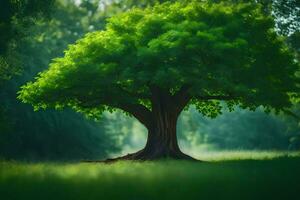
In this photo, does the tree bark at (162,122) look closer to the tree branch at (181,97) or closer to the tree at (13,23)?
the tree branch at (181,97)

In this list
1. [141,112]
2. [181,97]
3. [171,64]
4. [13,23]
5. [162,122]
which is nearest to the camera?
[171,64]

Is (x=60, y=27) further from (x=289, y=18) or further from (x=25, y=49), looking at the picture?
(x=289, y=18)

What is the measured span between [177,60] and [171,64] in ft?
1.20

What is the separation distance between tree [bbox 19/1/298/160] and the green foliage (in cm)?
5

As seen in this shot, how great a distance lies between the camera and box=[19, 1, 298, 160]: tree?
2483 cm

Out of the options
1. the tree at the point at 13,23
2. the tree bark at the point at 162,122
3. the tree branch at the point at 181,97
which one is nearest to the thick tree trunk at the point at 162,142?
the tree bark at the point at 162,122

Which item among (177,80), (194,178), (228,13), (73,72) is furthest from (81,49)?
(194,178)

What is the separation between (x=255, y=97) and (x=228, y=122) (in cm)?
5304

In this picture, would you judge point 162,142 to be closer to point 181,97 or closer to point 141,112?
point 141,112

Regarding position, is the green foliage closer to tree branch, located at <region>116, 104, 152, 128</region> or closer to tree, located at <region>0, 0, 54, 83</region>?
tree branch, located at <region>116, 104, 152, 128</region>

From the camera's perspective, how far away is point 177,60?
83.9 feet

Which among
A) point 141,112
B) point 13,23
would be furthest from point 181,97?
point 13,23

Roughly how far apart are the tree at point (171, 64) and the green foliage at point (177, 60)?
5 cm

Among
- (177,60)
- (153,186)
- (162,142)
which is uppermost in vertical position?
(177,60)
